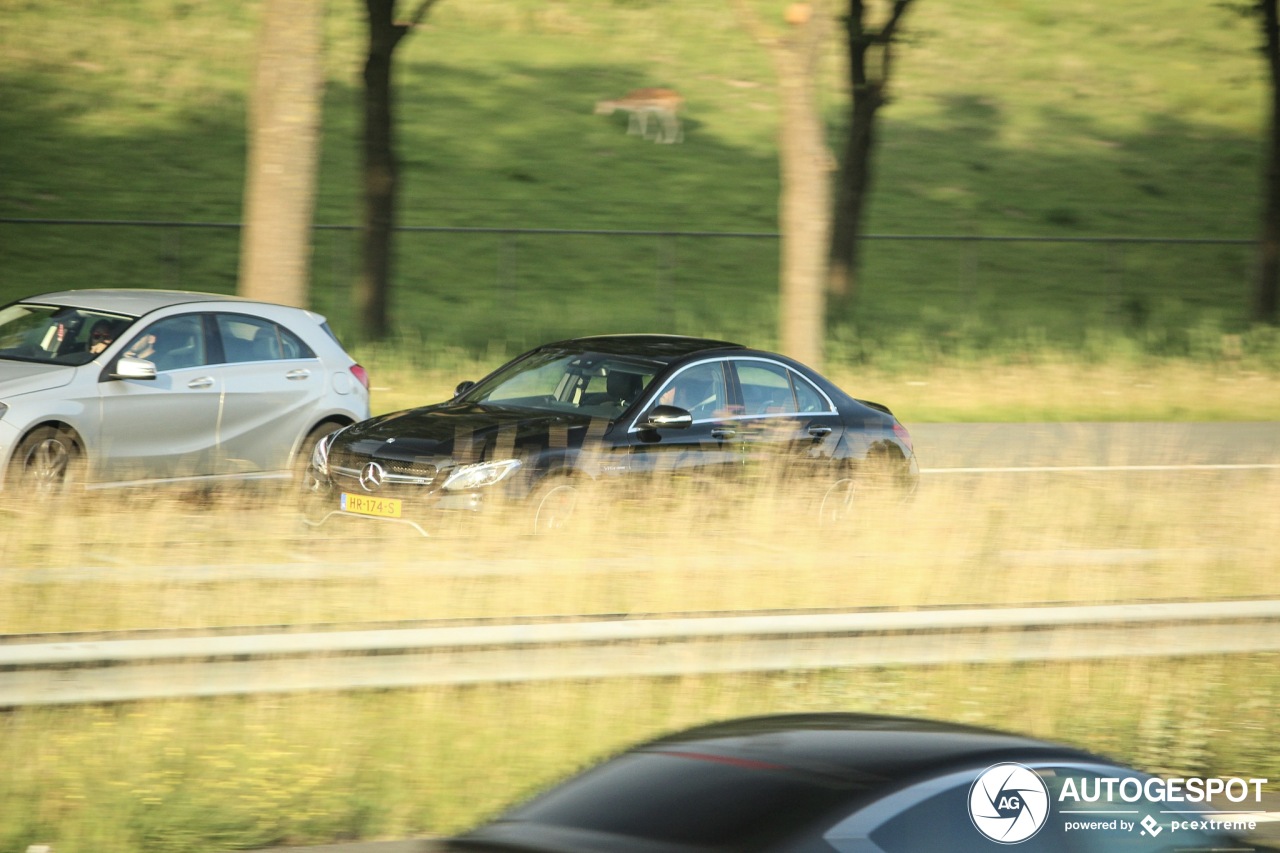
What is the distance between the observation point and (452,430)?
10.4 m

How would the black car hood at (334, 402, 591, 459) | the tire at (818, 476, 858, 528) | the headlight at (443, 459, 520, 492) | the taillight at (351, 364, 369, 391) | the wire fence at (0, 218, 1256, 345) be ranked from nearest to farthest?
1. the headlight at (443, 459, 520, 492)
2. the black car hood at (334, 402, 591, 459)
3. the tire at (818, 476, 858, 528)
4. the taillight at (351, 364, 369, 391)
5. the wire fence at (0, 218, 1256, 345)

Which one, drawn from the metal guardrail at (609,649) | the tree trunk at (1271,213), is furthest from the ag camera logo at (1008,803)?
the tree trunk at (1271,213)

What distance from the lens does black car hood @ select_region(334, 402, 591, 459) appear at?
10.1 meters

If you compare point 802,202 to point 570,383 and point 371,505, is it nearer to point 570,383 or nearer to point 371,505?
point 570,383

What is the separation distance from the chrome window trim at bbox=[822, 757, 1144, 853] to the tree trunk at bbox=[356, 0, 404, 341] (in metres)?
19.9

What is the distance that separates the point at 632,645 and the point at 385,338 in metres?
17.0

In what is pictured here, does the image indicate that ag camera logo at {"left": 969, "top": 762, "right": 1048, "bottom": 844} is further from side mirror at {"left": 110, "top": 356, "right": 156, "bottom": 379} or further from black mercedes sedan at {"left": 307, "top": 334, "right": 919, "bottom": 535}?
side mirror at {"left": 110, "top": 356, "right": 156, "bottom": 379}

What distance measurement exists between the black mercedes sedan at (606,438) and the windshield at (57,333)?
2.10m

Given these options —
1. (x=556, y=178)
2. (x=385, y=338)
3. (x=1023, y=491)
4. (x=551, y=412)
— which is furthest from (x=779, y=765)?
(x=556, y=178)

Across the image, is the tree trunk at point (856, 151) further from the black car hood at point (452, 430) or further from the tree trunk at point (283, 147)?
the black car hood at point (452, 430)

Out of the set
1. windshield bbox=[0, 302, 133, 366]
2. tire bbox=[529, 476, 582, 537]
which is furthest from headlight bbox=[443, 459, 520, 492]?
windshield bbox=[0, 302, 133, 366]

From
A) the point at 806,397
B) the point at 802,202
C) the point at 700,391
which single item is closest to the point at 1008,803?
the point at 700,391

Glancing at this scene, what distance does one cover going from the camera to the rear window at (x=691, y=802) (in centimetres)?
331

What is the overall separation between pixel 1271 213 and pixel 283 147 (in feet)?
65.6
